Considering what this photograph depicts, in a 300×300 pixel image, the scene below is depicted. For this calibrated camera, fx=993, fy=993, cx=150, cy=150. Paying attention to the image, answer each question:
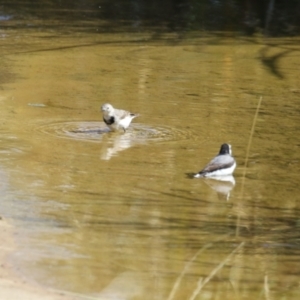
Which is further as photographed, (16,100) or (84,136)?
(16,100)

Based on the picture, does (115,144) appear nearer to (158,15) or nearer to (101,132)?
(101,132)

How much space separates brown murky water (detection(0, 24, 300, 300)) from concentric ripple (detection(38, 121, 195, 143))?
0.07 feet

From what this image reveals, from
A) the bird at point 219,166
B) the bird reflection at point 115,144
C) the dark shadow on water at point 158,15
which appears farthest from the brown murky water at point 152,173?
the dark shadow on water at point 158,15

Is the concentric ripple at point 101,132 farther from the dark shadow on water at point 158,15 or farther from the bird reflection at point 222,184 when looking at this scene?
the dark shadow on water at point 158,15

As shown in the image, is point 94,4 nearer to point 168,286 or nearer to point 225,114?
point 225,114

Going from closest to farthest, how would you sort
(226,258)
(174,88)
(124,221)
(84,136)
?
(226,258) → (124,221) → (84,136) → (174,88)

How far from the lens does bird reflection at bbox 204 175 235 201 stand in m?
8.48

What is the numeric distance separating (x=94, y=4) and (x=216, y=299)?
1591cm

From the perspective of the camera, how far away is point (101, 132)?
10.8 meters

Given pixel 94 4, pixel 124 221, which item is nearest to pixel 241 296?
pixel 124 221

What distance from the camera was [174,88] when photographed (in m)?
13.3

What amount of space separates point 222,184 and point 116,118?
187 centimetres

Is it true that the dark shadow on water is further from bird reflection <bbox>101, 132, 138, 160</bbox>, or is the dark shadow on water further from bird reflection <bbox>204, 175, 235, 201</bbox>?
bird reflection <bbox>204, 175, 235, 201</bbox>

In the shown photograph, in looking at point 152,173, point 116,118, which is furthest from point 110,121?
point 152,173
